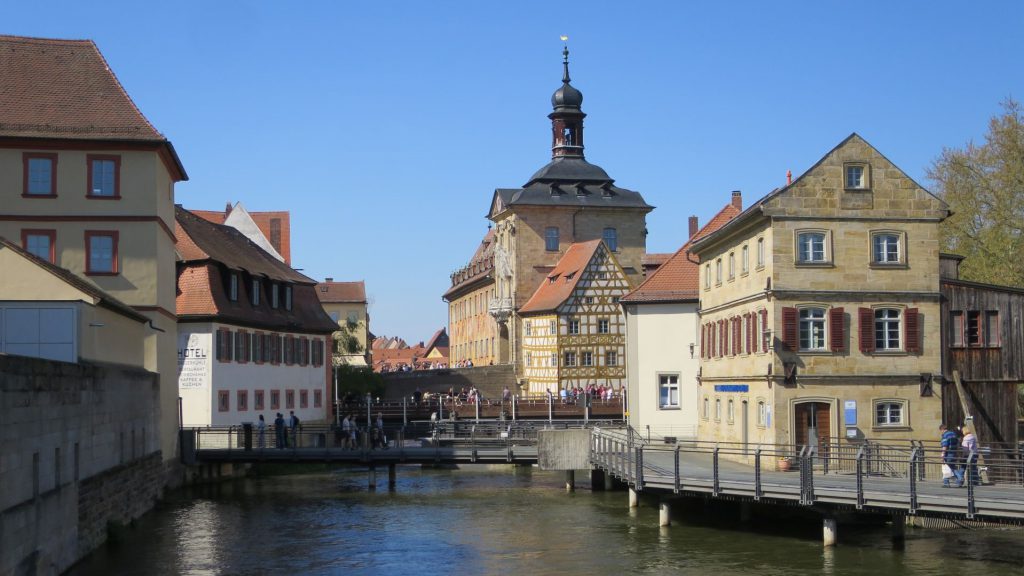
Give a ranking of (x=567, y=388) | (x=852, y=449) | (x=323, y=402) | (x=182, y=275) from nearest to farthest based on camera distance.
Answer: (x=852, y=449)
(x=182, y=275)
(x=323, y=402)
(x=567, y=388)

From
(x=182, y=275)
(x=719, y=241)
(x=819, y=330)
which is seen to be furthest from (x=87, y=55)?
(x=819, y=330)

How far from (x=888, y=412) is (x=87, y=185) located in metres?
22.2

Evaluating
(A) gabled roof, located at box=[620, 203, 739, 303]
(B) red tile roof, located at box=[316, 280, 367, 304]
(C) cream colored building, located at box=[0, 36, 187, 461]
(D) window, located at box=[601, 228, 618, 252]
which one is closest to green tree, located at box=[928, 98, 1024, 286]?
(A) gabled roof, located at box=[620, 203, 739, 303]

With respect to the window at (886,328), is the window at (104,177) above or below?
above

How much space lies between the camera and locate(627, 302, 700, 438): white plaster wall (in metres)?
46.7

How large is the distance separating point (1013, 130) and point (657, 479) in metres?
26.4

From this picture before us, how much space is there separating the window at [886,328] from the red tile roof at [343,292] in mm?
86162

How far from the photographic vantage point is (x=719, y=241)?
41.4 m

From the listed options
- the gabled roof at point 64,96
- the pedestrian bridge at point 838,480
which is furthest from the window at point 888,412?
the gabled roof at point 64,96

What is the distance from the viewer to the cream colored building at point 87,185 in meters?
37.2

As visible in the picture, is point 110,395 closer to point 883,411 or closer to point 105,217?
point 105,217

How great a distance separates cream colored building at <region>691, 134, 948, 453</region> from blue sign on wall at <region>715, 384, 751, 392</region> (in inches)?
102

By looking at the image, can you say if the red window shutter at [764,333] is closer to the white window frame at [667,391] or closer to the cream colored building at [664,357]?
the cream colored building at [664,357]

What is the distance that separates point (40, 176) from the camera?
37.6 metres
